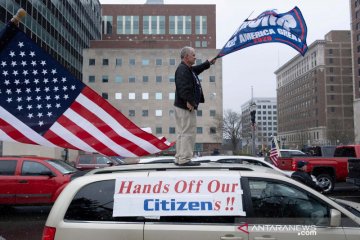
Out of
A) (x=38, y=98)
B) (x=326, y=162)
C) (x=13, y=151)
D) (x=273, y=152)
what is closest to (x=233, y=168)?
(x=38, y=98)

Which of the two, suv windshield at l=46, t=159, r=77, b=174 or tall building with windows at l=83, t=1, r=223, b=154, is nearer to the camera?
suv windshield at l=46, t=159, r=77, b=174

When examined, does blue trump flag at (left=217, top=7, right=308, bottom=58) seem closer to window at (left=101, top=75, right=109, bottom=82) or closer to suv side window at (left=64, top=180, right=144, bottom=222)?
suv side window at (left=64, top=180, right=144, bottom=222)

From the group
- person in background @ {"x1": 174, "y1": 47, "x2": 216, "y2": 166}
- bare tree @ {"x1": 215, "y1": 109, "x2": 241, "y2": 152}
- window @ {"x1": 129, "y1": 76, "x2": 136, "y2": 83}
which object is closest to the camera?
person in background @ {"x1": 174, "y1": 47, "x2": 216, "y2": 166}

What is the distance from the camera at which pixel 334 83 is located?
123438 millimetres

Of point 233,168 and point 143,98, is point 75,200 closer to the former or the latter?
point 233,168

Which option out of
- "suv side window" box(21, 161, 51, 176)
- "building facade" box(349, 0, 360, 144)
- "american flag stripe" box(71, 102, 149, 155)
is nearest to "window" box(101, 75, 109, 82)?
"building facade" box(349, 0, 360, 144)

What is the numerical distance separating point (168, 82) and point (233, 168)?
74.0m

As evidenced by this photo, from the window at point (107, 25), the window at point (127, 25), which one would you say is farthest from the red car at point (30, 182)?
the window at point (107, 25)

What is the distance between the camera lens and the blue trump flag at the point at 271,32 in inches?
267

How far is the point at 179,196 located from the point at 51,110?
289 centimetres

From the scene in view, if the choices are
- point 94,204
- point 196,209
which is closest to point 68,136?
point 94,204

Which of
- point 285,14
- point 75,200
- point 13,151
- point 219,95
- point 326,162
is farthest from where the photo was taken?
point 219,95

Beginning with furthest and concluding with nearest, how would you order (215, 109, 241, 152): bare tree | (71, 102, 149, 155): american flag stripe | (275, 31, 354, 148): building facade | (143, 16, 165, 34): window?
(275, 31, 354, 148): building facade < (143, 16, 165, 34): window < (215, 109, 241, 152): bare tree < (71, 102, 149, 155): american flag stripe

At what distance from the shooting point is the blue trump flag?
6.78 m
